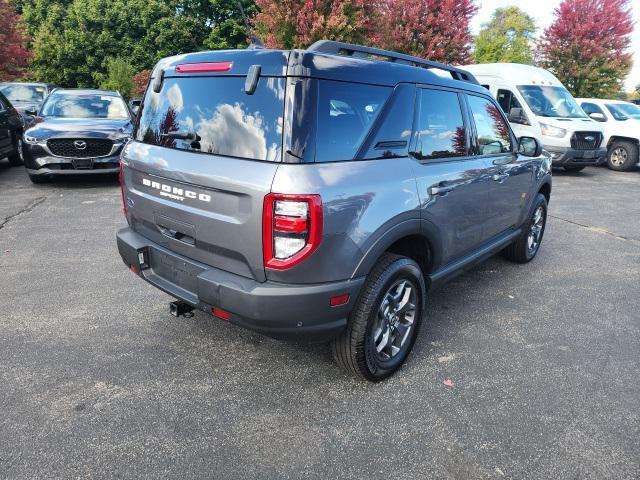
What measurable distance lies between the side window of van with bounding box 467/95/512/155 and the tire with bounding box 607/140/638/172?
10844 mm

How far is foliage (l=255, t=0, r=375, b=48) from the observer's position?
561 inches

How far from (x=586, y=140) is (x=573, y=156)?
551 millimetres

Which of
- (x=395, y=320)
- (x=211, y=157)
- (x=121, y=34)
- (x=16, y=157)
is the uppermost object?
(x=121, y=34)

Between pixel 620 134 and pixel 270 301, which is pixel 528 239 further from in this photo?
pixel 620 134

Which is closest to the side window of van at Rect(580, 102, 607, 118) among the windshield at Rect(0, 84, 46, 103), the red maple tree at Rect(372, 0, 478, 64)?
the red maple tree at Rect(372, 0, 478, 64)

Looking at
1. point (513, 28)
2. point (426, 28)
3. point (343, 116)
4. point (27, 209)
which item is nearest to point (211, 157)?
point (343, 116)

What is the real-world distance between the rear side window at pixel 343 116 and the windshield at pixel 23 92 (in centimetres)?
1381

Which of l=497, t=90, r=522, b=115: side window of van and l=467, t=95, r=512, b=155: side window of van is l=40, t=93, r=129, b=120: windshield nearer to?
l=467, t=95, r=512, b=155: side window of van

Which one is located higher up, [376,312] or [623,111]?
[623,111]

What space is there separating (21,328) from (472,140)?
361 centimetres

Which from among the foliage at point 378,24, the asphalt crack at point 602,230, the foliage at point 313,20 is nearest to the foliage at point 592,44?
the foliage at point 378,24

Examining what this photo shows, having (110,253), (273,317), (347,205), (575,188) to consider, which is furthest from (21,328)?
(575,188)

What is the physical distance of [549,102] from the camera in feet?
37.7

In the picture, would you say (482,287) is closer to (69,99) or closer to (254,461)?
(254,461)
